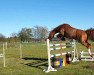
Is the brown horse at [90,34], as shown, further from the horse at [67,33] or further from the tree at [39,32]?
the tree at [39,32]

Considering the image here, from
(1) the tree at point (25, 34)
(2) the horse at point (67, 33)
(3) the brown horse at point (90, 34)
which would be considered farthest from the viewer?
(1) the tree at point (25, 34)

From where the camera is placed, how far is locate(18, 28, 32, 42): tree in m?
111

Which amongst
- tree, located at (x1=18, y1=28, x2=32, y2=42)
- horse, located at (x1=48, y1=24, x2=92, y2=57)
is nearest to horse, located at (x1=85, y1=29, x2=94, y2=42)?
horse, located at (x1=48, y1=24, x2=92, y2=57)

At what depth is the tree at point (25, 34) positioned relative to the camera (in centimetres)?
11112

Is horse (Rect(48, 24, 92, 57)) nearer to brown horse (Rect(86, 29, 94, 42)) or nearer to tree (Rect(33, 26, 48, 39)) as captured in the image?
brown horse (Rect(86, 29, 94, 42))

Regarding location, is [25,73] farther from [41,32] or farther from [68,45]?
[41,32]

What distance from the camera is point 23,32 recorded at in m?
116

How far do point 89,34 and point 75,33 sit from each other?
1.09 m

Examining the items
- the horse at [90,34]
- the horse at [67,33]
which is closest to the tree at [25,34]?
the horse at [90,34]

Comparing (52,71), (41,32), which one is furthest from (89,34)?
(41,32)

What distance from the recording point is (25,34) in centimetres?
11431

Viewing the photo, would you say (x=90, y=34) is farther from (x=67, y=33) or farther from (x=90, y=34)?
(x=67, y=33)

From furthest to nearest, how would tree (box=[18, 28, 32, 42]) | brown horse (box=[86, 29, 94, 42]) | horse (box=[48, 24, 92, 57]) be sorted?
tree (box=[18, 28, 32, 42]), brown horse (box=[86, 29, 94, 42]), horse (box=[48, 24, 92, 57])

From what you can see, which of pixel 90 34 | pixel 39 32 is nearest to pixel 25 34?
pixel 39 32
